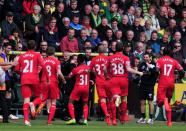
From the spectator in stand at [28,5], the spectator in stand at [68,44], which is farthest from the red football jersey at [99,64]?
the spectator in stand at [28,5]

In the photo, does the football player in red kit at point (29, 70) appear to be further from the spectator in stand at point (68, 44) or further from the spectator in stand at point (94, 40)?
the spectator in stand at point (94, 40)

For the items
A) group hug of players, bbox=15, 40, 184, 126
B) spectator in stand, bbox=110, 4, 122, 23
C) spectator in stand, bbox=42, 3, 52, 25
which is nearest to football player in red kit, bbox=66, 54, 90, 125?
group hug of players, bbox=15, 40, 184, 126

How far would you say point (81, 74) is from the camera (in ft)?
83.3

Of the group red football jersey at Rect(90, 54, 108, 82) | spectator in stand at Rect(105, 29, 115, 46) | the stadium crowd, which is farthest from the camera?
spectator in stand at Rect(105, 29, 115, 46)

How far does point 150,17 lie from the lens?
32656 mm

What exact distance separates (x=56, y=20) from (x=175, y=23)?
518 centimetres

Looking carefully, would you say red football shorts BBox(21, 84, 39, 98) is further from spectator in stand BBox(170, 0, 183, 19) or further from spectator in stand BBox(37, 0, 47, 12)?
spectator in stand BBox(170, 0, 183, 19)

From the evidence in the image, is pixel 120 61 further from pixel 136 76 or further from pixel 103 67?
pixel 136 76

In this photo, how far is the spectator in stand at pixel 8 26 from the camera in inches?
1105

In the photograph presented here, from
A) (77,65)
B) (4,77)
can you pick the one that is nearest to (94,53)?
(77,65)

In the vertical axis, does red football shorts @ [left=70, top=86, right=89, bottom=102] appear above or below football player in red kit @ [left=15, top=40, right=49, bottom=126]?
below

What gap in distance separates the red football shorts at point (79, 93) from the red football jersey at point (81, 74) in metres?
0.10

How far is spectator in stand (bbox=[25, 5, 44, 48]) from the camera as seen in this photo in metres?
28.7

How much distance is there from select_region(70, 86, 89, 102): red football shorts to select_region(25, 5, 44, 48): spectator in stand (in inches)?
152
